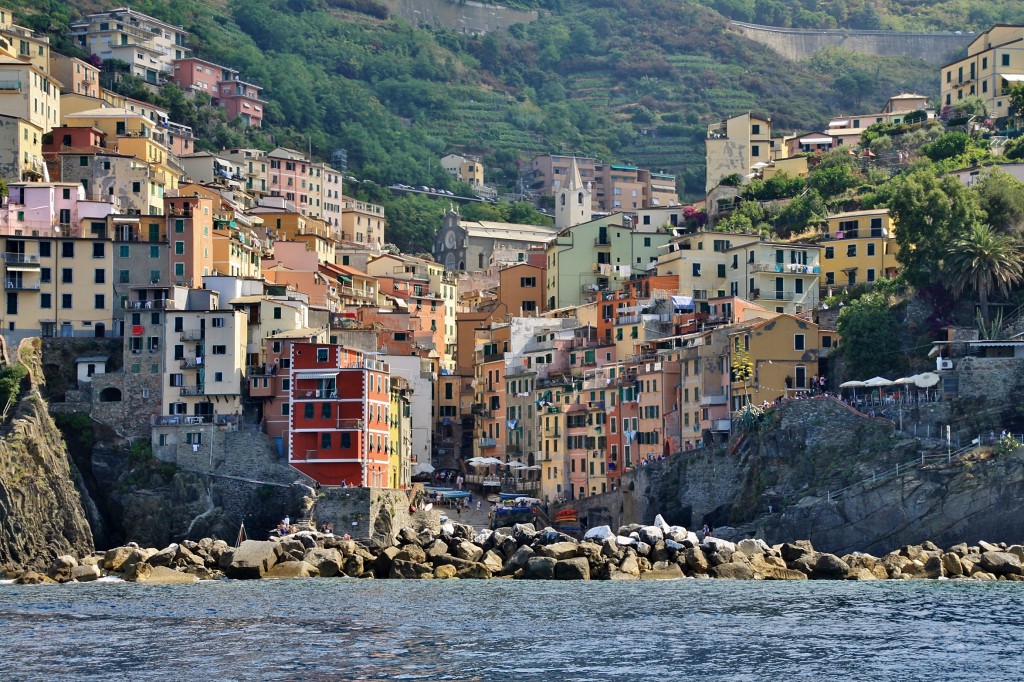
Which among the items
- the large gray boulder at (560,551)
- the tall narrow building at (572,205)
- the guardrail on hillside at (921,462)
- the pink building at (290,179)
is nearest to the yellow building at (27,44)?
the pink building at (290,179)

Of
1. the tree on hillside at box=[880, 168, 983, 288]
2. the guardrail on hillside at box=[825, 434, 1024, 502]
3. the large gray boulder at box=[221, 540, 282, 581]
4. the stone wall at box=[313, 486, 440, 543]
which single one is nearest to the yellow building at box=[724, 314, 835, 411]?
the tree on hillside at box=[880, 168, 983, 288]

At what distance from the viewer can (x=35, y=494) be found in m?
91.5

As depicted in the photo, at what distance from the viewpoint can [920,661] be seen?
5453 centimetres

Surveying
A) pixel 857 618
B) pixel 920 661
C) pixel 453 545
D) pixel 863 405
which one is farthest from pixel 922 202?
pixel 920 661

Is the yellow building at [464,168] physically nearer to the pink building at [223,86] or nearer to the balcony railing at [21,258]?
the pink building at [223,86]

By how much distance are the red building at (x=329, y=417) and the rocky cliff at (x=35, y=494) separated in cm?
1108

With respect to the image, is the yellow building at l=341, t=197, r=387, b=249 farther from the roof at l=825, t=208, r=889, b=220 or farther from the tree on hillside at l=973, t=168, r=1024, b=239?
the tree on hillside at l=973, t=168, r=1024, b=239

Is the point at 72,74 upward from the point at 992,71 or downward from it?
downward

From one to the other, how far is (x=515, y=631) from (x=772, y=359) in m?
38.5

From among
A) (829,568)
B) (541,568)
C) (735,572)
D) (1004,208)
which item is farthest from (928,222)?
(541,568)

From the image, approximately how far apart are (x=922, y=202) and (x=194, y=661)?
189 feet

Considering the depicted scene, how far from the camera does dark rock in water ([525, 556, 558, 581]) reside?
266ft

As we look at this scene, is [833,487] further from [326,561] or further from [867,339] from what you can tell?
[326,561]

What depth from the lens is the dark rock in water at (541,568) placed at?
8112 cm
